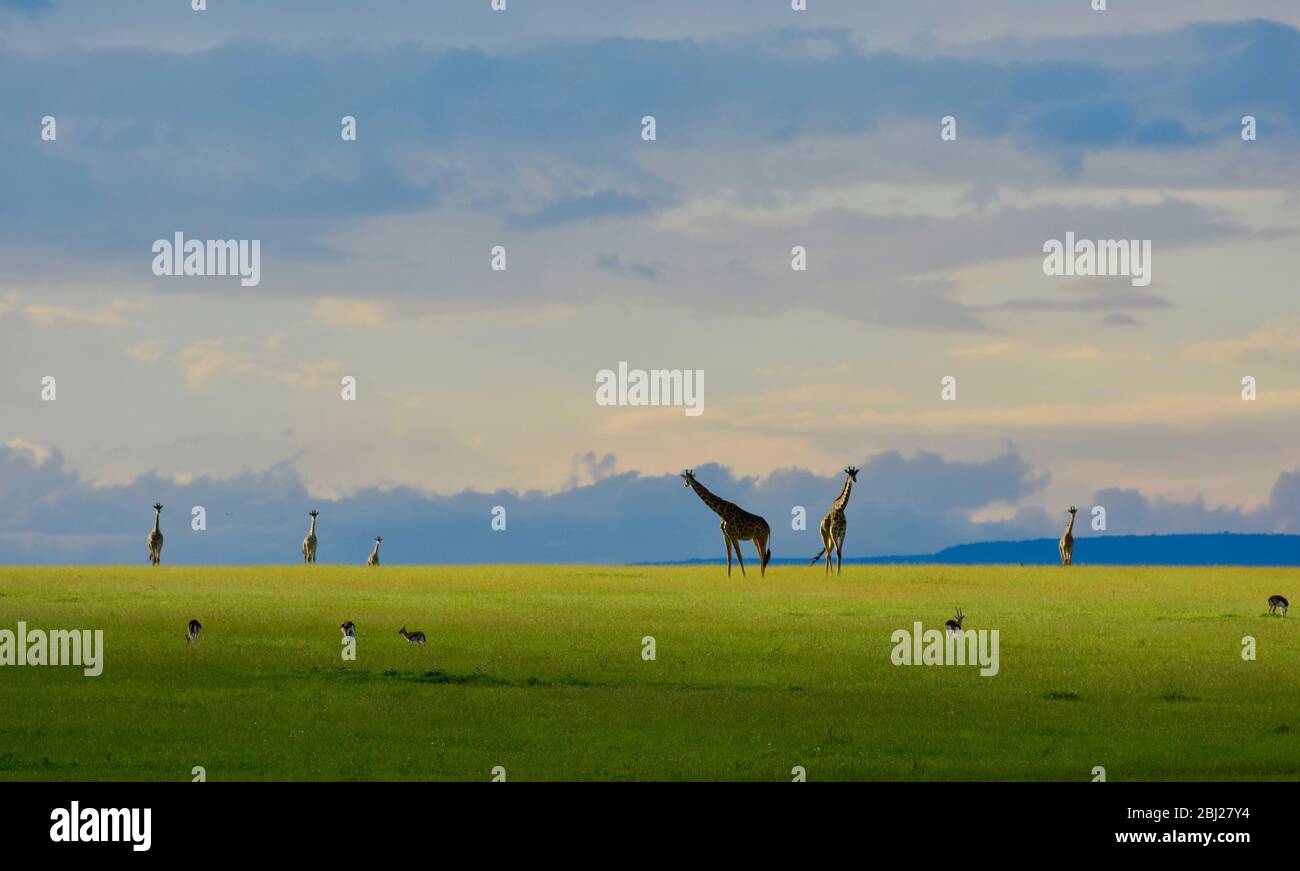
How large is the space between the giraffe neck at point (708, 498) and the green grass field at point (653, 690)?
28.5 ft

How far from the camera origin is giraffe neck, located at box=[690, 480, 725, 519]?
70.6 m

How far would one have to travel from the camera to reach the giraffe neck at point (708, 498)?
70562 mm

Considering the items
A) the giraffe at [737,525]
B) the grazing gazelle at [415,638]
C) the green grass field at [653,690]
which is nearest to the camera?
the green grass field at [653,690]

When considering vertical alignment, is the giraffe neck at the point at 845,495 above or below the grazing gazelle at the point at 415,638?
above

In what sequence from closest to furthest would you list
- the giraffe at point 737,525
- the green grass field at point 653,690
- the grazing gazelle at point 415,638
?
the green grass field at point 653,690 < the grazing gazelle at point 415,638 < the giraffe at point 737,525

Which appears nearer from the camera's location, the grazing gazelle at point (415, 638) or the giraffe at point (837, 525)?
the grazing gazelle at point (415, 638)

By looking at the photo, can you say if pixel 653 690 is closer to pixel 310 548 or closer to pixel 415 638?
pixel 415 638

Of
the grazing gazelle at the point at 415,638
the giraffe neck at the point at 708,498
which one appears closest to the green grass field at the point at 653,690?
the grazing gazelle at the point at 415,638

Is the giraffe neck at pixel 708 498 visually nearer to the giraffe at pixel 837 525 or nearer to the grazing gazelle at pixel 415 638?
the giraffe at pixel 837 525

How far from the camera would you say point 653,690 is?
35.1 meters

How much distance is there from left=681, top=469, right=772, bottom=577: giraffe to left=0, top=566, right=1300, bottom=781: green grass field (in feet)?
26.0

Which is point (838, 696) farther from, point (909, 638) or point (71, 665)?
point (71, 665)
